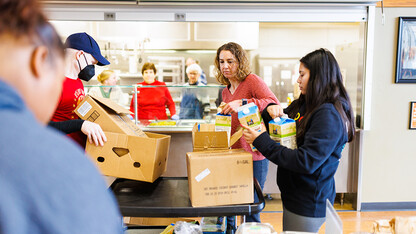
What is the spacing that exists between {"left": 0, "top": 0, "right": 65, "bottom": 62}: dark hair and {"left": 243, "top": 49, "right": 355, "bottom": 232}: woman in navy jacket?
3.84 ft

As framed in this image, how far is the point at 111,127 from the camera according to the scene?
164cm

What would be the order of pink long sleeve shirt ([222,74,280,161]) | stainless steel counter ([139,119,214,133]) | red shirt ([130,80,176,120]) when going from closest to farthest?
pink long sleeve shirt ([222,74,280,161]) < stainless steel counter ([139,119,214,133]) < red shirt ([130,80,176,120])

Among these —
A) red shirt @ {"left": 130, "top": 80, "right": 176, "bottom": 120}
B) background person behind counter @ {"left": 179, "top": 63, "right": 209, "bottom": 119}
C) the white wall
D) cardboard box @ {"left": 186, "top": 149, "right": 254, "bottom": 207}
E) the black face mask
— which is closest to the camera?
cardboard box @ {"left": 186, "top": 149, "right": 254, "bottom": 207}

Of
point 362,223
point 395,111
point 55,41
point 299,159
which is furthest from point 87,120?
point 395,111

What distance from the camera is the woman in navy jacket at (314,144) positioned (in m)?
1.47

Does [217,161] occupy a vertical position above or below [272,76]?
below

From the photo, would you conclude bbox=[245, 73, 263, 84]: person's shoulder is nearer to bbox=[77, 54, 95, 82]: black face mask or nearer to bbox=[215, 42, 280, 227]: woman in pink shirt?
bbox=[215, 42, 280, 227]: woman in pink shirt

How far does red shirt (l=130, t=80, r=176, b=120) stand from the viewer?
3.79 meters

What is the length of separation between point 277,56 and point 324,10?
3321 millimetres

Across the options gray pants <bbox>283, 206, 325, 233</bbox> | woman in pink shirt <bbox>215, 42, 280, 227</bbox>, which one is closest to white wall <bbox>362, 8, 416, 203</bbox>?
woman in pink shirt <bbox>215, 42, 280, 227</bbox>

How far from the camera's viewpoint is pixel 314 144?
1457 millimetres

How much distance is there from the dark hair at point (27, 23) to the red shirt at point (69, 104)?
47.5 inches

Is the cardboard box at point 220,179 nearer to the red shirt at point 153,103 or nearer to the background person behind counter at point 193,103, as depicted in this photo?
the background person behind counter at point 193,103

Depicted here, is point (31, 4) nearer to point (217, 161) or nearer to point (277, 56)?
point (217, 161)
